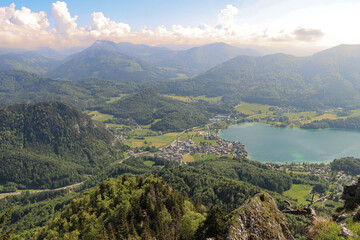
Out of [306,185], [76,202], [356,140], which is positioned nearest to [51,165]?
[76,202]

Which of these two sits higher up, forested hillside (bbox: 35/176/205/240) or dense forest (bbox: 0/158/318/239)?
forested hillside (bbox: 35/176/205/240)

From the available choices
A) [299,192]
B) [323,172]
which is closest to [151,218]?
[299,192]

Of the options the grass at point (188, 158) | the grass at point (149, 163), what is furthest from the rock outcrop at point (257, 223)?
the grass at point (188, 158)

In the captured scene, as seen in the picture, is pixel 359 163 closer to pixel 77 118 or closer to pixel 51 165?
pixel 51 165

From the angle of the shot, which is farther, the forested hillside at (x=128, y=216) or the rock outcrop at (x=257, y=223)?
the forested hillside at (x=128, y=216)

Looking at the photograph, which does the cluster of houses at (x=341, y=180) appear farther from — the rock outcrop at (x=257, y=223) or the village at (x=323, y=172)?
the rock outcrop at (x=257, y=223)

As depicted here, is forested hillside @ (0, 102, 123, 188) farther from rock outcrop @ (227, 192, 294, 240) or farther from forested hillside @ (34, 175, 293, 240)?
rock outcrop @ (227, 192, 294, 240)

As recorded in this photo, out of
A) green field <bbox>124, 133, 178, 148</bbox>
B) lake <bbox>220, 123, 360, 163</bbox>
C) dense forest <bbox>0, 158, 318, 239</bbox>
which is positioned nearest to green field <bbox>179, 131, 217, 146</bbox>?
green field <bbox>124, 133, 178, 148</bbox>
